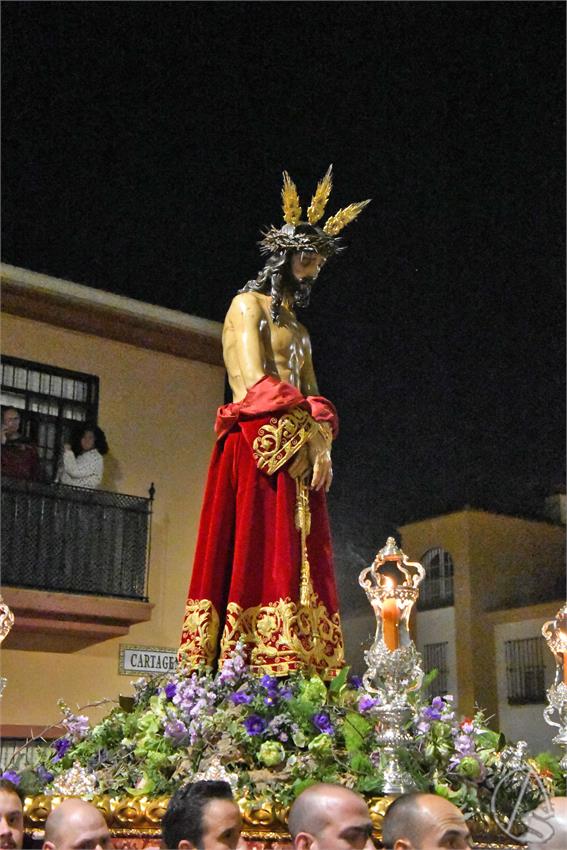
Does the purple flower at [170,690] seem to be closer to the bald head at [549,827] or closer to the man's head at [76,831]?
the man's head at [76,831]

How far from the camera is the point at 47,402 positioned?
10.3m

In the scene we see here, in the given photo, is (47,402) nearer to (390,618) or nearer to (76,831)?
(390,618)

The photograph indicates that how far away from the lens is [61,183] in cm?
1008

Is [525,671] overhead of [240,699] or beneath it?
overhead

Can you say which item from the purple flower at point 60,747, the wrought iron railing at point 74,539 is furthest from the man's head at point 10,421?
the purple flower at point 60,747

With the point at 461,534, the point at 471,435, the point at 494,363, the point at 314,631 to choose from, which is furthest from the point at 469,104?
the point at 314,631

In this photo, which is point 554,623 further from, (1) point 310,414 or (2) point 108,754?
(2) point 108,754

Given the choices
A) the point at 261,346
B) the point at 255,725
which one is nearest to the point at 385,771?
the point at 255,725

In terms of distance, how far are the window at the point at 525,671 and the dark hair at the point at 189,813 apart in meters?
8.91

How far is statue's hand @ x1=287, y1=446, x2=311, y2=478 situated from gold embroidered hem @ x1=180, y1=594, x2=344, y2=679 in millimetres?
559

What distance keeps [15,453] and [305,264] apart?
4.92m

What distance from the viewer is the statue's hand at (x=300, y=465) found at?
5418 millimetres

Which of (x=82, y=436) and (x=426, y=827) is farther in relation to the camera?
(x=82, y=436)

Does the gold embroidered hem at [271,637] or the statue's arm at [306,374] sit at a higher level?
the statue's arm at [306,374]
